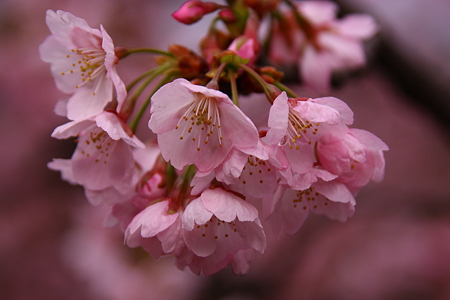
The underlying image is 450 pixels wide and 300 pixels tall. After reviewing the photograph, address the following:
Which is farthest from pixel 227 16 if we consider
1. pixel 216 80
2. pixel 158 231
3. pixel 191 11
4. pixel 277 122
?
pixel 158 231

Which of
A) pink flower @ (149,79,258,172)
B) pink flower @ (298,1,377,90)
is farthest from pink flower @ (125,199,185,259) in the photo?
pink flower @ (298,1,377,90)

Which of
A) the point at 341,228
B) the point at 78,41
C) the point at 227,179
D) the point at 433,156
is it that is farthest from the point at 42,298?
the point at 433,156

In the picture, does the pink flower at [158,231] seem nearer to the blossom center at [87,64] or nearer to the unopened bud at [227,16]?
the blossom center at [87,64]

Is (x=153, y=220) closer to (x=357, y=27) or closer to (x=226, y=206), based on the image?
(x=226, y=206)

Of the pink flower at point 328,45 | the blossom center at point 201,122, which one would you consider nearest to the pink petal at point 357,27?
the pink flower at point 328,45

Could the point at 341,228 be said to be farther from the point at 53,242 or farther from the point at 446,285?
the point at 53,242

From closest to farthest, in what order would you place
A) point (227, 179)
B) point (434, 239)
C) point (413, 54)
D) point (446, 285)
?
point (227, 179) → point (413, 54) → point (446, 285) → point (434, 239)
